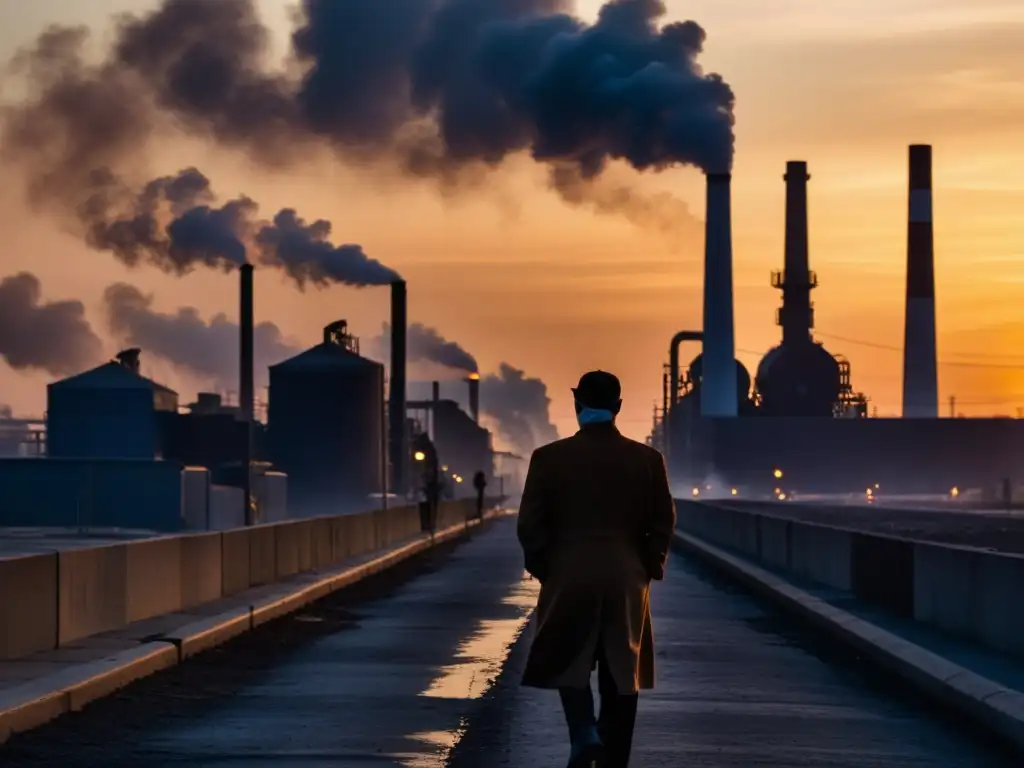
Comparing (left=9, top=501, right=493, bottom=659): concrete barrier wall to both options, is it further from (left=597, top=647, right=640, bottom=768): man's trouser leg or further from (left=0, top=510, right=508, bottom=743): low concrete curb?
(left=597, top=647, right=640, bottom=768): man's trouser leg

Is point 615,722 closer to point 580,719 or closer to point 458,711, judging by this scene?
point 580,719

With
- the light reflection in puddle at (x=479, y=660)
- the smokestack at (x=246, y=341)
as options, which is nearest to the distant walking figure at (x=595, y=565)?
the light reflection in puddle at (x=479, y=660)

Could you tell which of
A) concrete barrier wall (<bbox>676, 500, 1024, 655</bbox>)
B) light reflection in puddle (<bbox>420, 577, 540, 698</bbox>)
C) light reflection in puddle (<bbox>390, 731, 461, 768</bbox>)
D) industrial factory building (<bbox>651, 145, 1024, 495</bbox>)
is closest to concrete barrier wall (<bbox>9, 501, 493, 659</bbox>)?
light reflection in puddle (<bbox>420, 577, 540, 698</bbox>)

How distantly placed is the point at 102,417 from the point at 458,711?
109154 millimetres

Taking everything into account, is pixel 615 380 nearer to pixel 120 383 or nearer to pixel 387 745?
pixel 387 745

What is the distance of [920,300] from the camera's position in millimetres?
136875

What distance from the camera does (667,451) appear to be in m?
175

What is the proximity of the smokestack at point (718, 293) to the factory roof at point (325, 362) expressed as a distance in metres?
20.8

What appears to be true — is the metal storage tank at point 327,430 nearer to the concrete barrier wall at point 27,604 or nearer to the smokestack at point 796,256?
the smokestack at point 796,256

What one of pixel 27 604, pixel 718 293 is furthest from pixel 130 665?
pixel 718 293

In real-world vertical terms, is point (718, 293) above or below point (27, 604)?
above

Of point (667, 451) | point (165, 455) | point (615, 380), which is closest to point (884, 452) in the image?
point (667, 451)

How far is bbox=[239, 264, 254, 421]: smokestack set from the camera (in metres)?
114

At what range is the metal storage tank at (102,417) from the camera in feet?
395
